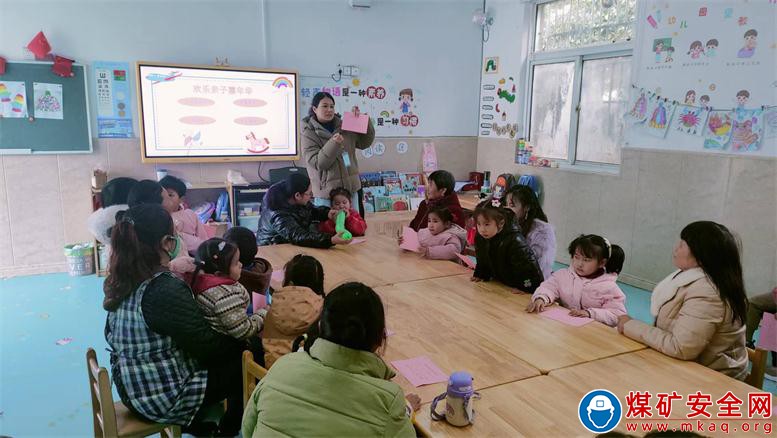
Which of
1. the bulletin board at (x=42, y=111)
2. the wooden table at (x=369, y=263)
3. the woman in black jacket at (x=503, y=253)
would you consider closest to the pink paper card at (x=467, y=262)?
the wooden table at (x=369, y=263)

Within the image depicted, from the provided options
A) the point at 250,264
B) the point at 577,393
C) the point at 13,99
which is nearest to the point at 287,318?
the point at 250,264

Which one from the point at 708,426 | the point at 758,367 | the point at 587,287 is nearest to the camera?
the point at 708,426

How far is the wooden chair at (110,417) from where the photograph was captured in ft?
5.32

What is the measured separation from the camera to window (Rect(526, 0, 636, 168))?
4.73m

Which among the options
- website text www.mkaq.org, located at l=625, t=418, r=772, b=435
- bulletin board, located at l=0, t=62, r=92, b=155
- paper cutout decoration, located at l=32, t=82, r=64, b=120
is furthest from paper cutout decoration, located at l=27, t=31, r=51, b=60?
website text www.mkaq.org, located at l=625, t=418, r=772, b=435

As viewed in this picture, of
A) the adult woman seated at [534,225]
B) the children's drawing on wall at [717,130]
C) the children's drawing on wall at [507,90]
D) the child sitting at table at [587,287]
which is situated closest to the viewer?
the child sitting at table at [587,287]

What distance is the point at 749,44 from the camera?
3.65m

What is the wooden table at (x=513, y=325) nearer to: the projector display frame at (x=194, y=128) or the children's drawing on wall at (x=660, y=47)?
the children's drawing on wall at (x=660, y=47)

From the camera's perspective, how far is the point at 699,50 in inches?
156

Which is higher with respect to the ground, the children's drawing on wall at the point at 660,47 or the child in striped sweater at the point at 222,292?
the children's drawing on wall at the point at 660,47

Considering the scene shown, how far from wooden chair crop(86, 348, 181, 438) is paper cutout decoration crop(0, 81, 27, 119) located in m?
3.64

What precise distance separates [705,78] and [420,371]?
11.8 ft

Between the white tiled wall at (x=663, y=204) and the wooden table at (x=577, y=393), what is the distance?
260cm

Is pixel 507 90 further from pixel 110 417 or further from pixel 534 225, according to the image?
pixel 110 417
